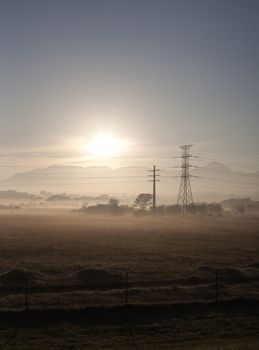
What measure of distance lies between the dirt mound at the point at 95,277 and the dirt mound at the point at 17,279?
3.00 m

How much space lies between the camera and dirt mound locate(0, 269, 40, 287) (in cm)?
2648

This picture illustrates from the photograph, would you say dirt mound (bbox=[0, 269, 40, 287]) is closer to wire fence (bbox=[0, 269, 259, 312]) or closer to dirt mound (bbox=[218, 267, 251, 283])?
wire fence (bbox=[0, 269, 259, 312])

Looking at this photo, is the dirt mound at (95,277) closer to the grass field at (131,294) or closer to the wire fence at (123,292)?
the grass field at (131,294)

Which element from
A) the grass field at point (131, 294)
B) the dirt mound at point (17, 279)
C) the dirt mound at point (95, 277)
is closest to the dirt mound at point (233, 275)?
the grass field at point (131, 294)

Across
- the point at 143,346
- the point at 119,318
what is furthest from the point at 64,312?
the point at 143,346

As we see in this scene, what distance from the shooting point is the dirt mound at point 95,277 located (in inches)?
1101

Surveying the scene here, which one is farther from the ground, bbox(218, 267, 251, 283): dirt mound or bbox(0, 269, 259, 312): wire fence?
bbox(218, 267, 251, 283): dirt mound

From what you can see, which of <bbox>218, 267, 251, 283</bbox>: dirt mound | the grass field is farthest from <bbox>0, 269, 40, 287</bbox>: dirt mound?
<bbox>218, 267, 251, 283</bbox>: dirt mound

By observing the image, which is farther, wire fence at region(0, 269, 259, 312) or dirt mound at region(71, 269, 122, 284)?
dirt mound at region(71, 269, 122, 284)

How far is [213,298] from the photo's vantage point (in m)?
23.0

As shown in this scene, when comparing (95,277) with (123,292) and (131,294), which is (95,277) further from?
(131,294)

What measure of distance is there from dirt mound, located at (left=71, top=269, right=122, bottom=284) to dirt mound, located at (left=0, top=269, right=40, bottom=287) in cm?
300

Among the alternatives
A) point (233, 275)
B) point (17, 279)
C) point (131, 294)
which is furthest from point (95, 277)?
point (233, 275)

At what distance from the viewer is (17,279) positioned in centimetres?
2739
